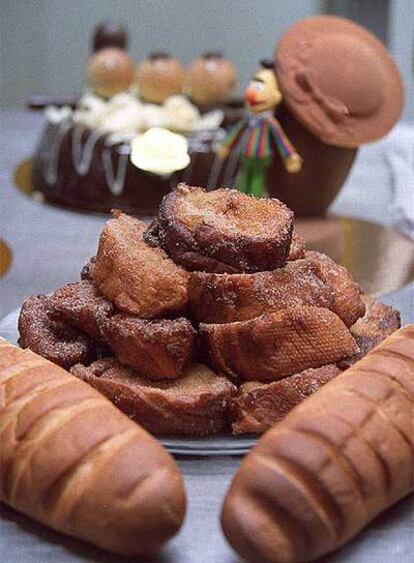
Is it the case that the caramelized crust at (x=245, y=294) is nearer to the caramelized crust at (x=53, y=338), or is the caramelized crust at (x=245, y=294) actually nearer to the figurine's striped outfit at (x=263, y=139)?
the caramelized crust at (x=53, y=338)

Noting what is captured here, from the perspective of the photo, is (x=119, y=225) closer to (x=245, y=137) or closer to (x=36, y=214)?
(x=245, y=137)

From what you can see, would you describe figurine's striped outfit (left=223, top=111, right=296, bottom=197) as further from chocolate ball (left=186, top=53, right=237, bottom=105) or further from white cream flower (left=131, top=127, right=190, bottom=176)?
chocolate ball (left=186, top=53, right=237, bottom=105)

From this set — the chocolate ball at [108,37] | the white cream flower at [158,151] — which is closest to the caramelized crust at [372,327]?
the white cream flower at [158,151]

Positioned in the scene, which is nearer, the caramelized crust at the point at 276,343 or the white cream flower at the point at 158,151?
the caramelized crust at the point at 276,343

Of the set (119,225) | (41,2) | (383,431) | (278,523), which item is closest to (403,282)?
(119,225)

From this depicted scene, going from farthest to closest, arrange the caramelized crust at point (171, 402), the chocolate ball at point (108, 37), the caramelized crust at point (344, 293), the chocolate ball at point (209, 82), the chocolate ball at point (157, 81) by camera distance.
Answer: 1. the chocolate ball at point (108, 37)
2. the chocolate ball at point (209, 82)
3. the chocolate ball at point (157, 81)
4. the caramelized crust at point (344, 293)
5. the caramelized crust at point (171, 402)

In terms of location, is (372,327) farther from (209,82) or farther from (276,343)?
(209,82)
